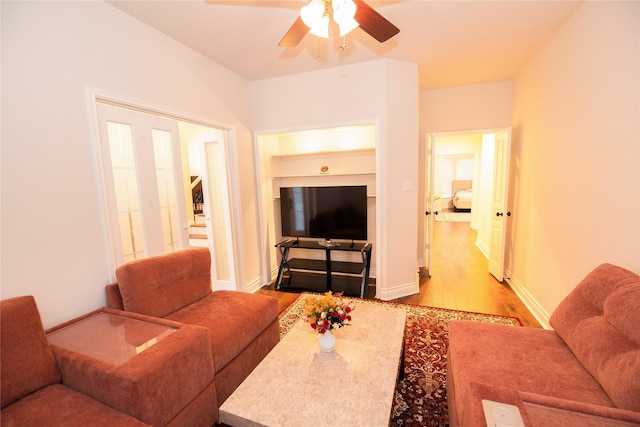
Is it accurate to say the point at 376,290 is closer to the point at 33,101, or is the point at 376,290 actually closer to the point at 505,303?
the point at 505,303

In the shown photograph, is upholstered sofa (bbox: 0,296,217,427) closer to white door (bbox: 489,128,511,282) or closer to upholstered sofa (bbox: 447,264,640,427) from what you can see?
upholstered sofa (bbox: 447,264,640,427)

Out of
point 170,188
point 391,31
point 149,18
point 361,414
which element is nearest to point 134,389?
point 361,414

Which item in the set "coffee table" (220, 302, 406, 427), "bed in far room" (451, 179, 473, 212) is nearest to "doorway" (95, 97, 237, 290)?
"coffee table" (220, 302, 406, 427)

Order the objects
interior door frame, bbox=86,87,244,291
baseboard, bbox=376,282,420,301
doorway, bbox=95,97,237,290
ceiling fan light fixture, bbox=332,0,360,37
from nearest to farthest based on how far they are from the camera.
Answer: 1. ceiling fan light fixture, bbox=332,0,360,37
2. interior door frame, bbox=86,87,244,291
3. doorway, bbox=95,97,237,290
4. baseboard, bbox=376,282,420,301

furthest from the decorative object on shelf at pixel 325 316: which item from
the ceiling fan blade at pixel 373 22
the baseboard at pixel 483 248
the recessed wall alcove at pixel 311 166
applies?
the baseboard at pixel 483 248

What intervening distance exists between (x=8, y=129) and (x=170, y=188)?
125 centimetres

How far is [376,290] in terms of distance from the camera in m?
3.45

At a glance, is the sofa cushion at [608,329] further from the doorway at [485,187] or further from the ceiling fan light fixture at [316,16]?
the doorway at [485,187]

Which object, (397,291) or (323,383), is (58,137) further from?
(397,291)

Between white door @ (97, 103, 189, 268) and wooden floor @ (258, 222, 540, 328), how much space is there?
5.29 feet

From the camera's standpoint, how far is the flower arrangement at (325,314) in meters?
1.54

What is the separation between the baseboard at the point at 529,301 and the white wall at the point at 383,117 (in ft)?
3.96

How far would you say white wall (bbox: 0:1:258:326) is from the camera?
4.92 feet

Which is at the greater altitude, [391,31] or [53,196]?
[391,31]
